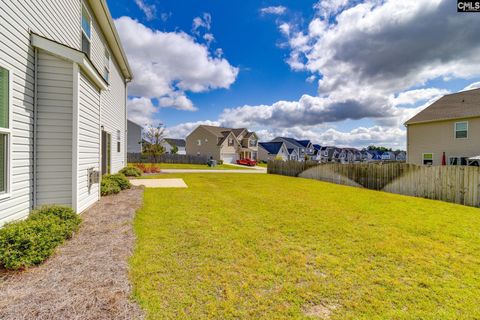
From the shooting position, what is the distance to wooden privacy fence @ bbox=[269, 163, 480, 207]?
8.97 meters

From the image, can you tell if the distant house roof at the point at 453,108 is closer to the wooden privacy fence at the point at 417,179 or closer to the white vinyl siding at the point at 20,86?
the wooden privacy fence at the point at 417,179

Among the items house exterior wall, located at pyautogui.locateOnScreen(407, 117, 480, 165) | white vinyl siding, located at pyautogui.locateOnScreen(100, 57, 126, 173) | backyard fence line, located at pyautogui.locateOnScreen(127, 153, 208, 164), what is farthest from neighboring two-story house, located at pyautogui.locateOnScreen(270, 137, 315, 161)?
white vinyl siding, located at pyautogui.locateOnScreen(100, 57, 126, 173)

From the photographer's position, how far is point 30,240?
316 centimetres

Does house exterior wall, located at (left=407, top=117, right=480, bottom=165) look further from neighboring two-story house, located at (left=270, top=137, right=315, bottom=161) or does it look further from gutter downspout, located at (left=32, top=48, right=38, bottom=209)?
neighboring two-story house, located at (left=270, top=137, right=315, bottom=161)

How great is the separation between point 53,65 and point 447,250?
28.0 feet

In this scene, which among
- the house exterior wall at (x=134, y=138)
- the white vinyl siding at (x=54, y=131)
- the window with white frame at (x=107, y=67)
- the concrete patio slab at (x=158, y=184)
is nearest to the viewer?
the white vinyl siding at (x=54, y=131)

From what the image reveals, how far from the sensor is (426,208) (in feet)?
26.1

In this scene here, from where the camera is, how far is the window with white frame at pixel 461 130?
1803 cm

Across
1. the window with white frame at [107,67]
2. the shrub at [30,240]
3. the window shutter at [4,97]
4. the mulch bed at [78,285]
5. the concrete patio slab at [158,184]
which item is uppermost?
the window with white frame at [107,67]

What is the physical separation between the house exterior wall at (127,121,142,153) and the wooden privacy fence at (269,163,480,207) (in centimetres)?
3490

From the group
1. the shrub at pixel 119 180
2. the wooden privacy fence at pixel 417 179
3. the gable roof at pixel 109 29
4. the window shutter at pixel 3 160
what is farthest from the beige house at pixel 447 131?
the window shutter at pixel 3 160

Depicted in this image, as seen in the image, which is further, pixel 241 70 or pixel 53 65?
pixel 241 70

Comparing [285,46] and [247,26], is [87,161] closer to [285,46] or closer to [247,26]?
[247,26]

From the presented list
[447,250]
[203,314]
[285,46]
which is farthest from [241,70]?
[203,314]
